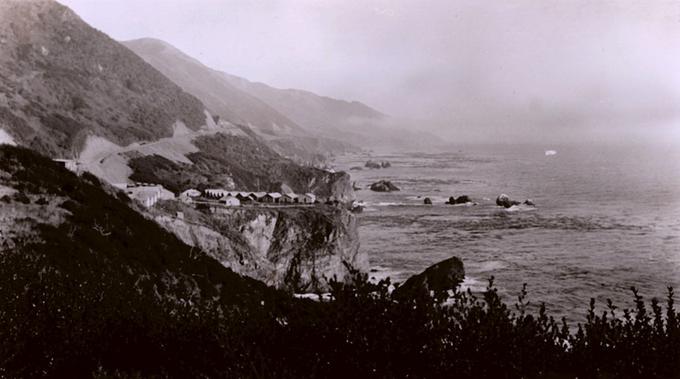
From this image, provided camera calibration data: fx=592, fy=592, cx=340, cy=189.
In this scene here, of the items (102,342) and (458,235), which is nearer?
(102,342)

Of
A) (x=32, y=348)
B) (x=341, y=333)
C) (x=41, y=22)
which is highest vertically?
(x=41, y=22)

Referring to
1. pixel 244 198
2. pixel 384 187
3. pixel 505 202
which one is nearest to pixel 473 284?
pixel 244 198

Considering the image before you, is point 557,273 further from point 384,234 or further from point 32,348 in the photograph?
point 32,348

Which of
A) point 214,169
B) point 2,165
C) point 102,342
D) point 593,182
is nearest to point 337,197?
point 214,169

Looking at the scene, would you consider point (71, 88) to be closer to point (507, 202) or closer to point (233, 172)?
point (233, 172)

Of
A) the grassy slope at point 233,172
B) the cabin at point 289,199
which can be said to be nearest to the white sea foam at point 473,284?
the cabin at point 289,199

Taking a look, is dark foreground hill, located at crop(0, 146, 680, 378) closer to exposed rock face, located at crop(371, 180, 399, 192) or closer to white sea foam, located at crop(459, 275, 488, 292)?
white sea foam, located at crop(459, 275, 488, 292)

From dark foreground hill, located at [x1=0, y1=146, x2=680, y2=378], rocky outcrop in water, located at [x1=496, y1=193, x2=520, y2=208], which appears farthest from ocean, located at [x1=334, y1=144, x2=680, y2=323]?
dark foreground hill, located at [x1=0, y1=146, x2=680, y2=378]
